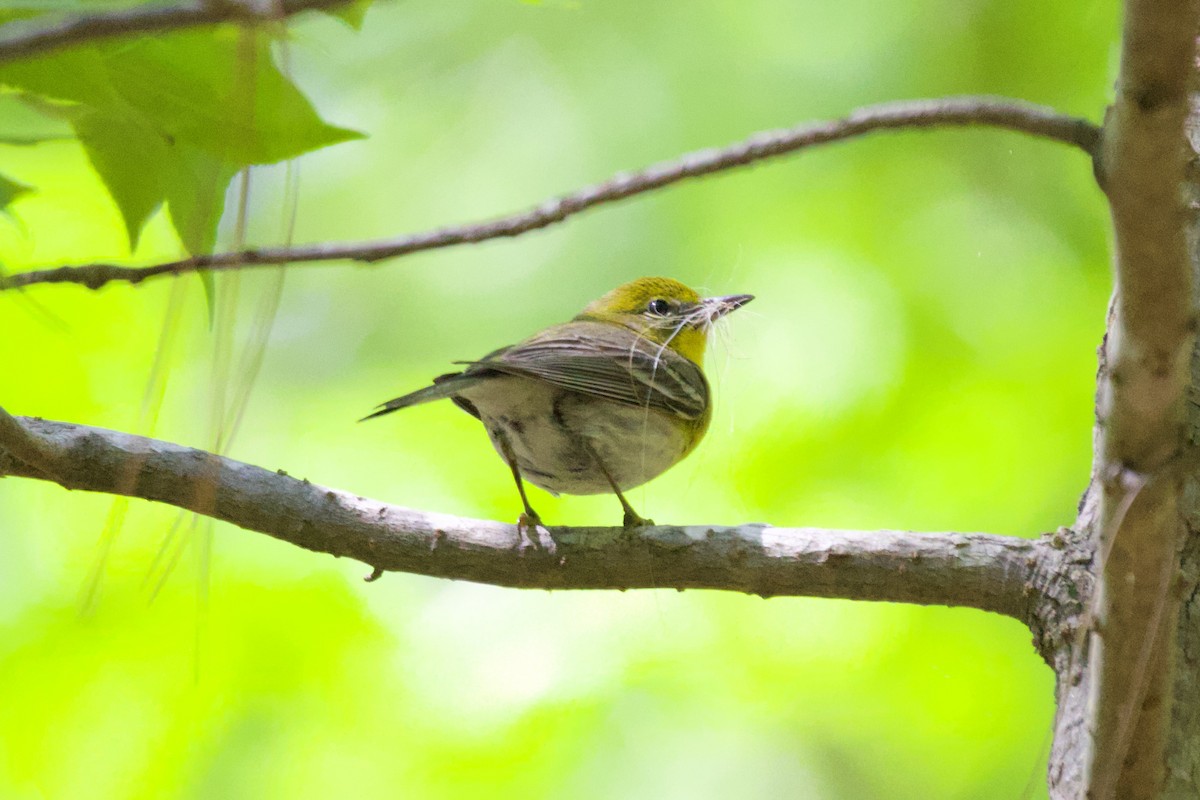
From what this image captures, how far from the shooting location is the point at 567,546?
1925 millimetres

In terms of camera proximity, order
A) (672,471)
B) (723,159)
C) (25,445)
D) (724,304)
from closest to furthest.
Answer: (723,159) < (25,445) < (724,304) < (672,471)

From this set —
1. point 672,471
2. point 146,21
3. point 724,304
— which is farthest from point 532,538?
point 146,21

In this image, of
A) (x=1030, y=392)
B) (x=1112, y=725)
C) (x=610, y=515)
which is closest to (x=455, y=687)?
(x=610, y=515)

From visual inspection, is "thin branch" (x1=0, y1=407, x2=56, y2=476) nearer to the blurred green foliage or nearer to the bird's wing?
the bird's wing

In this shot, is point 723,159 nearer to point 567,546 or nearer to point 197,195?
point 197,195

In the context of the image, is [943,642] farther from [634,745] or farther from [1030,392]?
[634,745]

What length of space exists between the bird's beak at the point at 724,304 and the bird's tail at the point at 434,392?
0.75 meters

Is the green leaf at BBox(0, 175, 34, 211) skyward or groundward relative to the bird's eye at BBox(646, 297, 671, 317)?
groundward

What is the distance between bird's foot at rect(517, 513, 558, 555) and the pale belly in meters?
0.45

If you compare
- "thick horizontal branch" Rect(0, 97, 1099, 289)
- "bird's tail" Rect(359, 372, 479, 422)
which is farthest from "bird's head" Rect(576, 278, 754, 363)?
"thick horizontal branch" Rect(0, 97, 1099, 289)

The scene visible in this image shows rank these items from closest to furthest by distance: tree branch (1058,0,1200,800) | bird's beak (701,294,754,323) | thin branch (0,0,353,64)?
thin branch (0,0,353,64) < tree branch (1058,0,1200,800) < bird's beak (701,294,754,323)

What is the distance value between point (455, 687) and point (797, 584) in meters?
1.80

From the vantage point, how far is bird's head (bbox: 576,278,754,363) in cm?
285

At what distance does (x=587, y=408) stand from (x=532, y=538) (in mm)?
531
